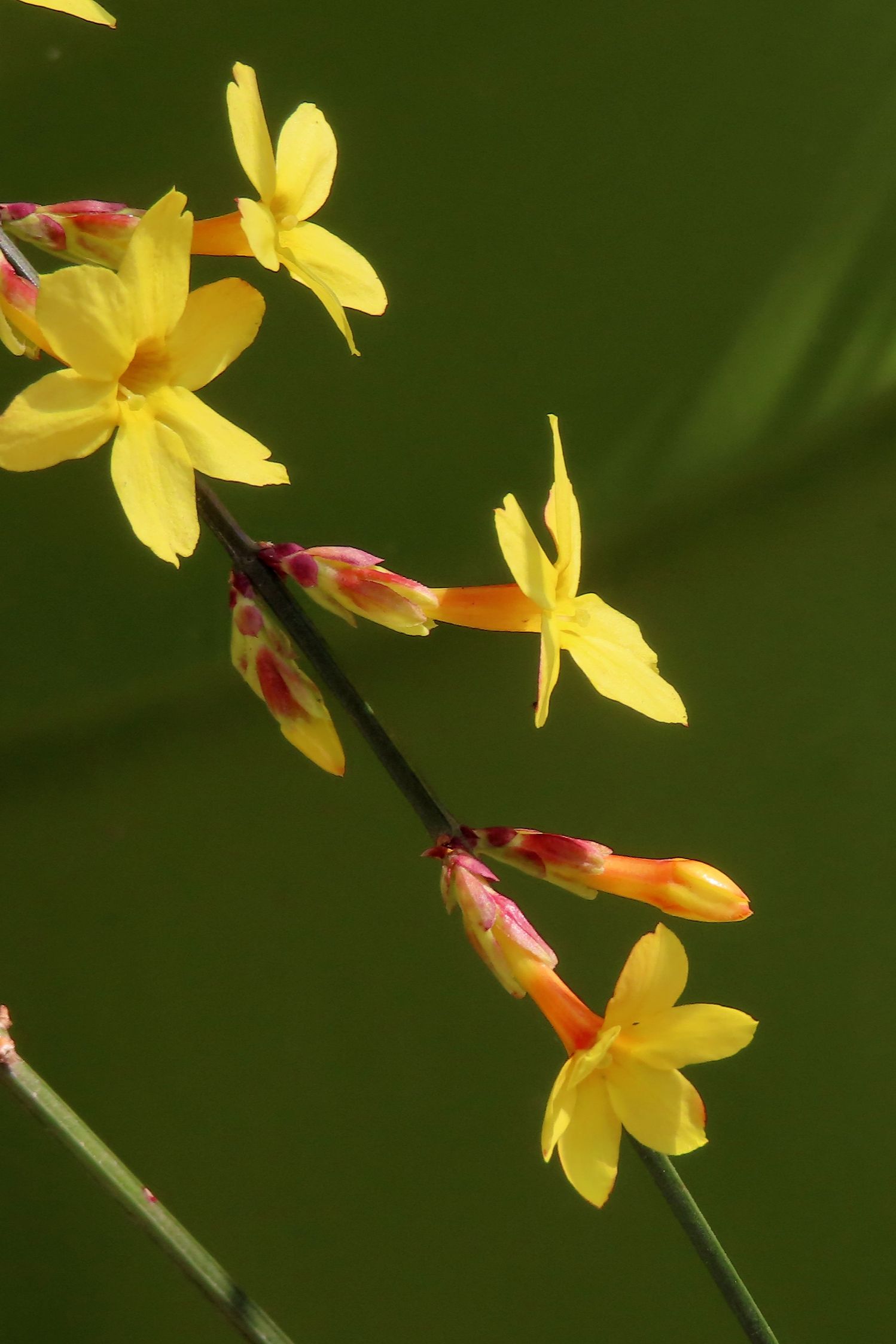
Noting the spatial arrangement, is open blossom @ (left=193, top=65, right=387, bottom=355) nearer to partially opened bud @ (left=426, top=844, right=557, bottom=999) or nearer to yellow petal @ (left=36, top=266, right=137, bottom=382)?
yellow petal @ (left=36, top=266, right=137, bottom=382)

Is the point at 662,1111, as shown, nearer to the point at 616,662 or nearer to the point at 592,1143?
the point at 592,1143

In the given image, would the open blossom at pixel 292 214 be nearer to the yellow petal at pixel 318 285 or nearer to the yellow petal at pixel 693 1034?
the yellow petal at pixel 318 285

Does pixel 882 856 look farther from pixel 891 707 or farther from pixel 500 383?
pixel 500 383

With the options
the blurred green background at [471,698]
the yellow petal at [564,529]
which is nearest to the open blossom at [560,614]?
the yellow petal at [564,529]

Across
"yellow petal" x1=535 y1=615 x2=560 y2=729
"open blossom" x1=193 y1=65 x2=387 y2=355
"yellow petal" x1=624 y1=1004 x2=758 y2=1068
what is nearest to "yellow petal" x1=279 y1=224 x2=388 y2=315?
"open blossom" x1=193 y1=65 x2=387 y2=355

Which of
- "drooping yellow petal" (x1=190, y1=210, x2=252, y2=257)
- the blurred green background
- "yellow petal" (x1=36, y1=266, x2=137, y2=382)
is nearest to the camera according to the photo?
"yellow petal" (x1=36, y1=266, x2=137, y2=382)

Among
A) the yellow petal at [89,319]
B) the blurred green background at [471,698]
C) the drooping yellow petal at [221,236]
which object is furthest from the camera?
the blurred green background at [471,698]

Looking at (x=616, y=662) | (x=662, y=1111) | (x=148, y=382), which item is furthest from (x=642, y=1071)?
(x=148, y=382)
